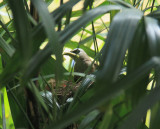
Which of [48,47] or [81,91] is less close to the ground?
[48,47]

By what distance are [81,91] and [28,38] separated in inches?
11.6

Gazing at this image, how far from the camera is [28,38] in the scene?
153 millimetres

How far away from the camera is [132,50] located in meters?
0.17

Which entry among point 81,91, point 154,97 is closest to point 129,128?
point 154,97

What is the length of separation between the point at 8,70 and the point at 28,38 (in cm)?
5

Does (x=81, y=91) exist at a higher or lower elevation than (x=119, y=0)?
lower

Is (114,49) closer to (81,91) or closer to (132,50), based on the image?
(132,50)

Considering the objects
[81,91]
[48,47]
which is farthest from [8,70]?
[81,91]

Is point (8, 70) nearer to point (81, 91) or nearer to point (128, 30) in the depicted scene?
point (128, 30)

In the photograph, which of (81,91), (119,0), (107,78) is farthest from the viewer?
(81,91)

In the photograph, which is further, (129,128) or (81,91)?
(81,91)

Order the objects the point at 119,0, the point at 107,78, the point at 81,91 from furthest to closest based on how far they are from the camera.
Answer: the point at 81,91
the point at 119,0
the point at 107,78

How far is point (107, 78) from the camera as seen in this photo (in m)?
0.13

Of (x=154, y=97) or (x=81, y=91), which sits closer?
(x=154, y=97)
